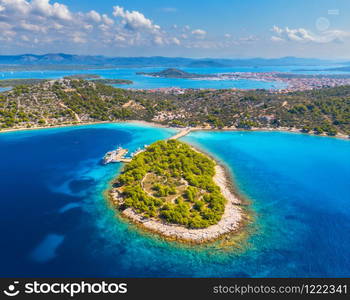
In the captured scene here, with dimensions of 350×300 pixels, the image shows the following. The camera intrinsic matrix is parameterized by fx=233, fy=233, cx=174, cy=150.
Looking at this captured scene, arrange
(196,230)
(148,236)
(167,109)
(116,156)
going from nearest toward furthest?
(148,236) → (196,230) → (116,156) → (167,109)

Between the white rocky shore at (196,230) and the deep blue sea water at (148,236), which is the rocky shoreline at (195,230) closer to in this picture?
the white rocky shore at (196,230)

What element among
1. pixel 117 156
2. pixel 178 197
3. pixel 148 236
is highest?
pixel 117 156

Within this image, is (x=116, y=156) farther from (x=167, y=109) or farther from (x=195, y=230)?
(x=167, y=109)

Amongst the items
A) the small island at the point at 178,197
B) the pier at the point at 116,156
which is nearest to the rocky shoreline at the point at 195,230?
the small island at the point at 178,197

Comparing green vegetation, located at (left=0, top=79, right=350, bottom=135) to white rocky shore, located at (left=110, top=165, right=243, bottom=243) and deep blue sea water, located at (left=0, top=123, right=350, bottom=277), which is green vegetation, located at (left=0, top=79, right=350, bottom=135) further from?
white rocky shore, located at (left=110, top=165, right=243, bottom=243)

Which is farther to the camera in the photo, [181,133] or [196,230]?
[181,133]

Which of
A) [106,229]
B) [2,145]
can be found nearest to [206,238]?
[106,229]

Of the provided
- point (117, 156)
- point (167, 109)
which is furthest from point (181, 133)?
point (167, 109)
